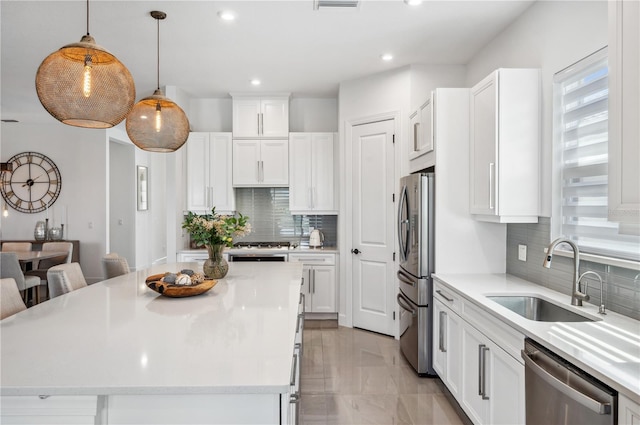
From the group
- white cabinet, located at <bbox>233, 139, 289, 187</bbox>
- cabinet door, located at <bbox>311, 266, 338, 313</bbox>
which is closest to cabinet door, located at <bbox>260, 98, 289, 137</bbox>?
white cabinet, located at <bbox>233, 139, 289, 187</bbox>

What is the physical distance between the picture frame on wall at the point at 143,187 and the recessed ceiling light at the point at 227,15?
18.1ft

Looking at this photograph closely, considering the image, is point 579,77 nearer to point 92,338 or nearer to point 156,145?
point 156,145

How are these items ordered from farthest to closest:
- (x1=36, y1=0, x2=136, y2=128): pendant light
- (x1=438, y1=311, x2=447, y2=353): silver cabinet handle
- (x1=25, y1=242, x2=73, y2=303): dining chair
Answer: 1. (x1=25, y1=242, x2=73, y2=303): dining chair
2. (x1=438, y1=311, x2=447, y2=353): silver cabinet handle
3. (x1=36, y1=0, x2=136, y2=128): pendant light

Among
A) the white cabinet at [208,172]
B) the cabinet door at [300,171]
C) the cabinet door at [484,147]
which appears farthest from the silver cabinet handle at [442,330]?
the white cabinet at [208,172]

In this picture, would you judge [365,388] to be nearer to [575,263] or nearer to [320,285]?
[575,263]

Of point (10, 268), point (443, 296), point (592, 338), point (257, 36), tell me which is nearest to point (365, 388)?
point (443, 296)

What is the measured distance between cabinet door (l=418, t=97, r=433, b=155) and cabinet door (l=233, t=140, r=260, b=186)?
2357 millimetres

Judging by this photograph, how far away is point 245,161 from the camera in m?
5.36

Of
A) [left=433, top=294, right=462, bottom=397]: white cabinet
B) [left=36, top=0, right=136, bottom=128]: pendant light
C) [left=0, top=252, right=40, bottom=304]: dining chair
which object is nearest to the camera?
[left=36, top=0, right=136, bottom=128]: pendant light

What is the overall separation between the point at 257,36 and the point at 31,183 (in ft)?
17.9

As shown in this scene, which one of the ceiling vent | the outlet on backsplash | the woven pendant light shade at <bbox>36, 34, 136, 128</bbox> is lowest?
the outlet on backsplash

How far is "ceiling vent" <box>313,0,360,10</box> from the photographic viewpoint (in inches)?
118

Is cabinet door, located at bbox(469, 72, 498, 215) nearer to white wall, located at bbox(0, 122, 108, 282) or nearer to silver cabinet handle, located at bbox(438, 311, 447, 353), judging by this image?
silver cabinet handle, located at bbox(438, 311, 447, 353)

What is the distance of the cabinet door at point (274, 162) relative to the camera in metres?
5.37
